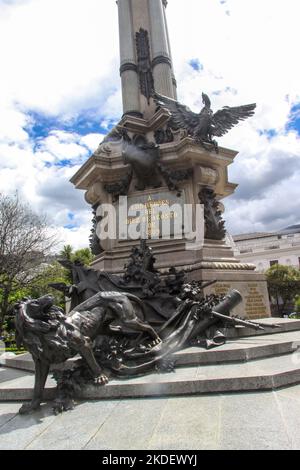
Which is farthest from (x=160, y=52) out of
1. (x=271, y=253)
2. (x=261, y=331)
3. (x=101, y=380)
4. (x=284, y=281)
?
(x=271, y=253)

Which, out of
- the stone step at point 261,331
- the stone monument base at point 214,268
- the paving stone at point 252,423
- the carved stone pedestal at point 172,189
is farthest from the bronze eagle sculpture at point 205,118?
the paving stone at point 252,423

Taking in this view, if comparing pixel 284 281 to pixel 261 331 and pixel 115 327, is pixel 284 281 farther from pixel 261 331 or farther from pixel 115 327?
pixel 115 327

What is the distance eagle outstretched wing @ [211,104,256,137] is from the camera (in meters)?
10.1

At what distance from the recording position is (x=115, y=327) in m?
5.39

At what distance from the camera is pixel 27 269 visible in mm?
22672

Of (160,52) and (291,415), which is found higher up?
(160,52)

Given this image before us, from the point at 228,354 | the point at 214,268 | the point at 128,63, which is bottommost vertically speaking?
the point at 228,354

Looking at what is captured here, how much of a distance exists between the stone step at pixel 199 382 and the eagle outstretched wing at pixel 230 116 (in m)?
7.30

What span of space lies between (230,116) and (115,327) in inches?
297

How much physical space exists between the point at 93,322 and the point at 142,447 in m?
2.11

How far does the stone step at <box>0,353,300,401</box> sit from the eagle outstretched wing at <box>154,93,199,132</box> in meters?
7.14

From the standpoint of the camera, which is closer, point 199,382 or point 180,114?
point 199,382
